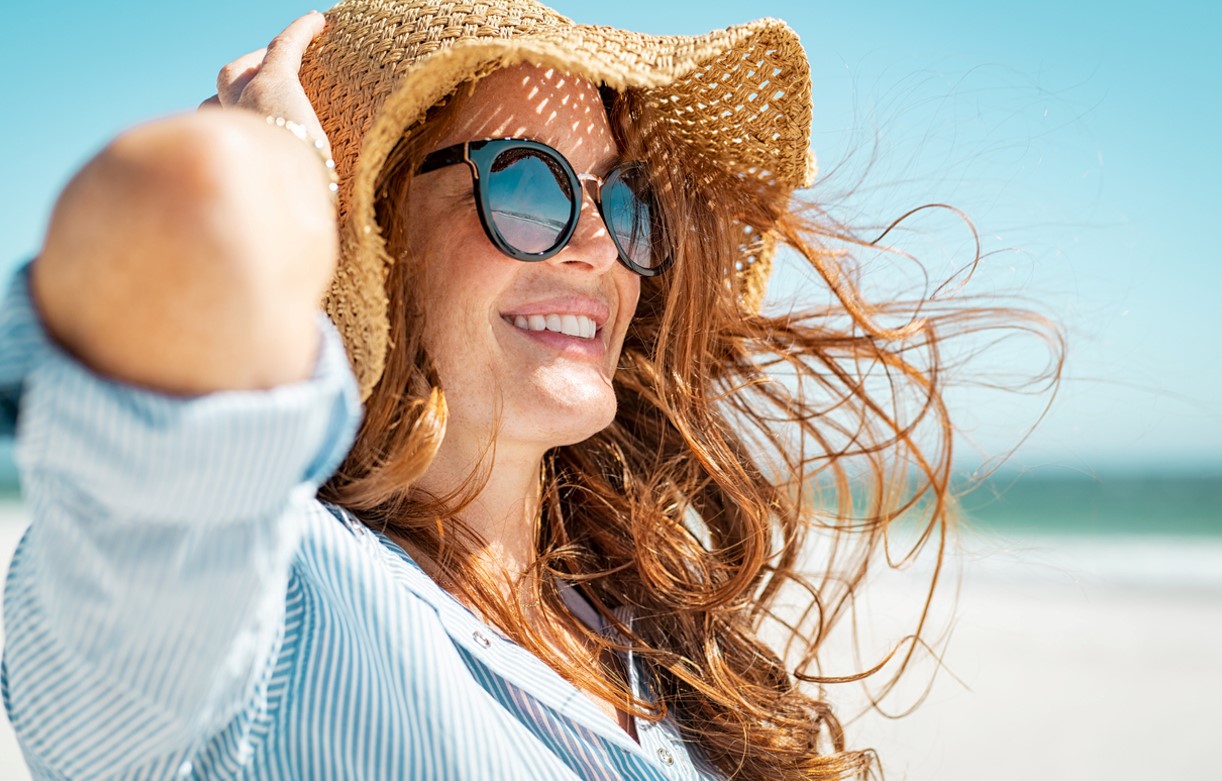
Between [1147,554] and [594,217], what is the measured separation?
53.2 ft

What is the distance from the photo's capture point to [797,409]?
2354 mm

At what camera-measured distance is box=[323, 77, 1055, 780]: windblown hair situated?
6.48ft

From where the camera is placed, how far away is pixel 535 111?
5.76 feet

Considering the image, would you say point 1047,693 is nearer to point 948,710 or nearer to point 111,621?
point 948,710

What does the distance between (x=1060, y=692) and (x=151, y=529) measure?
280 inches

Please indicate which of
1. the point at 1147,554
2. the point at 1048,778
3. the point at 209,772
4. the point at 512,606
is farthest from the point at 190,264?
the point at 1147,554

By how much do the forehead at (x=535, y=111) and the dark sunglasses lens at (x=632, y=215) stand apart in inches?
2.7

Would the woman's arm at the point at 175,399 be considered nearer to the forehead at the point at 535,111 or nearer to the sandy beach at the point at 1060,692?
the forehead at the point at 535,111

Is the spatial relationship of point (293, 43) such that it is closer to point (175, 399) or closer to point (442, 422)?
point (442, 422)

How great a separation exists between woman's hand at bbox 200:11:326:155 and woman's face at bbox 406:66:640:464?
0.28m

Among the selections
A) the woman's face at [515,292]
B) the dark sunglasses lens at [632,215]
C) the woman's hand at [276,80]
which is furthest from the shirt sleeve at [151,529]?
the dark sunglasses lens at [632,215]

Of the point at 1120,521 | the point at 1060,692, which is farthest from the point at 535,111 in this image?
the point at 1120,521

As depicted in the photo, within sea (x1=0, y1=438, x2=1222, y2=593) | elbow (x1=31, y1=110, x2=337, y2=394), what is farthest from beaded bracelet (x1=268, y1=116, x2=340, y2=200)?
sea (x1=0, y1=438, x2=1222, y2=593)

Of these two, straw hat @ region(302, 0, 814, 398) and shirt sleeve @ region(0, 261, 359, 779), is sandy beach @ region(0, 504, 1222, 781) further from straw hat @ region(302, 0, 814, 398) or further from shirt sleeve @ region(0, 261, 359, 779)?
shirt sleeve @ region(0, 261, 359, 779)
